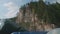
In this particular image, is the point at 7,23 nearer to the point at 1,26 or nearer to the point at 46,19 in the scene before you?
the point at 1,26

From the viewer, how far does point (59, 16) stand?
2803 mm

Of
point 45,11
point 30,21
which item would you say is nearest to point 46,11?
point 45,11

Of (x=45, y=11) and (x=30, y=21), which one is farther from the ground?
(x=45, y=11)

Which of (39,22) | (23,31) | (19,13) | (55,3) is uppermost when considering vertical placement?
(55,3)

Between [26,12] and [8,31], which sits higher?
[26,12]

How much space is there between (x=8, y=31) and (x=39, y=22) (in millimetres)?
656

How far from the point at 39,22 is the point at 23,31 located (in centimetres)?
37

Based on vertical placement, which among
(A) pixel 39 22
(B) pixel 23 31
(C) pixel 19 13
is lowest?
(B) pixel 23 31

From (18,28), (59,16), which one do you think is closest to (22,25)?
(18,28)

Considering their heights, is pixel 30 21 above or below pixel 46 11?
below

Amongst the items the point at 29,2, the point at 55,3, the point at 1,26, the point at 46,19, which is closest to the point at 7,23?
the point at 1,26

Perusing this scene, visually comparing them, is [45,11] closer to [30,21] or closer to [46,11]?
[46,11]

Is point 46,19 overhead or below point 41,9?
below

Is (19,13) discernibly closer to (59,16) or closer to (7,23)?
(7,23)
